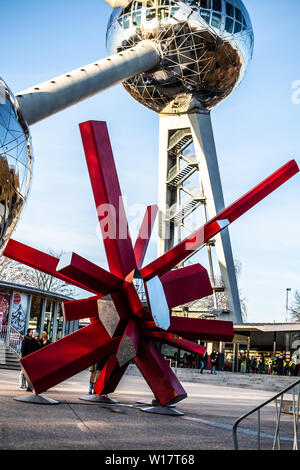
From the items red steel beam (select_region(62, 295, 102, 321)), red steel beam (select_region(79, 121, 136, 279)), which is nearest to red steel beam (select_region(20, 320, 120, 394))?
red steel beam (select_region(62, 295, 102, 321))

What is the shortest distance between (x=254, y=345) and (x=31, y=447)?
3365 centimetres

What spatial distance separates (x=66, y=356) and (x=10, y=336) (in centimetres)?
1708

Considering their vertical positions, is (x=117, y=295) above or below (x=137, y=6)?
below

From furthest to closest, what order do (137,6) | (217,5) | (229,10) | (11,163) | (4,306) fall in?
(229,10)
(137,6)
(217,5)
(4,306)
(11,163)

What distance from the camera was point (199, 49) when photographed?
28234 millimetres

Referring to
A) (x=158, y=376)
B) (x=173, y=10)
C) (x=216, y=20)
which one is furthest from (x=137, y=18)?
(x=158, y=376)

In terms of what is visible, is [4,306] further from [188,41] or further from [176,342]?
[176,342]

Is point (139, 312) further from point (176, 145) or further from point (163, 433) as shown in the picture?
point (176, 145)

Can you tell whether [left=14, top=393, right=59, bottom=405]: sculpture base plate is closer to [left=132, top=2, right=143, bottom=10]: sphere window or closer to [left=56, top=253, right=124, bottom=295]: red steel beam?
[left=56, top=253, right=124, bottom=295]: red steel beam

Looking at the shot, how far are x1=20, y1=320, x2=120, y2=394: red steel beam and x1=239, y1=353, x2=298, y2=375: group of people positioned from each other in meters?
23.8

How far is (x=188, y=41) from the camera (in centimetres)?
2780

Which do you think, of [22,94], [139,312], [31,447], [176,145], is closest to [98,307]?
[139,312]

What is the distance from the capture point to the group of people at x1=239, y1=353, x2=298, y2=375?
3276 cm

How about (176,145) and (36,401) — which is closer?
(36,401)
